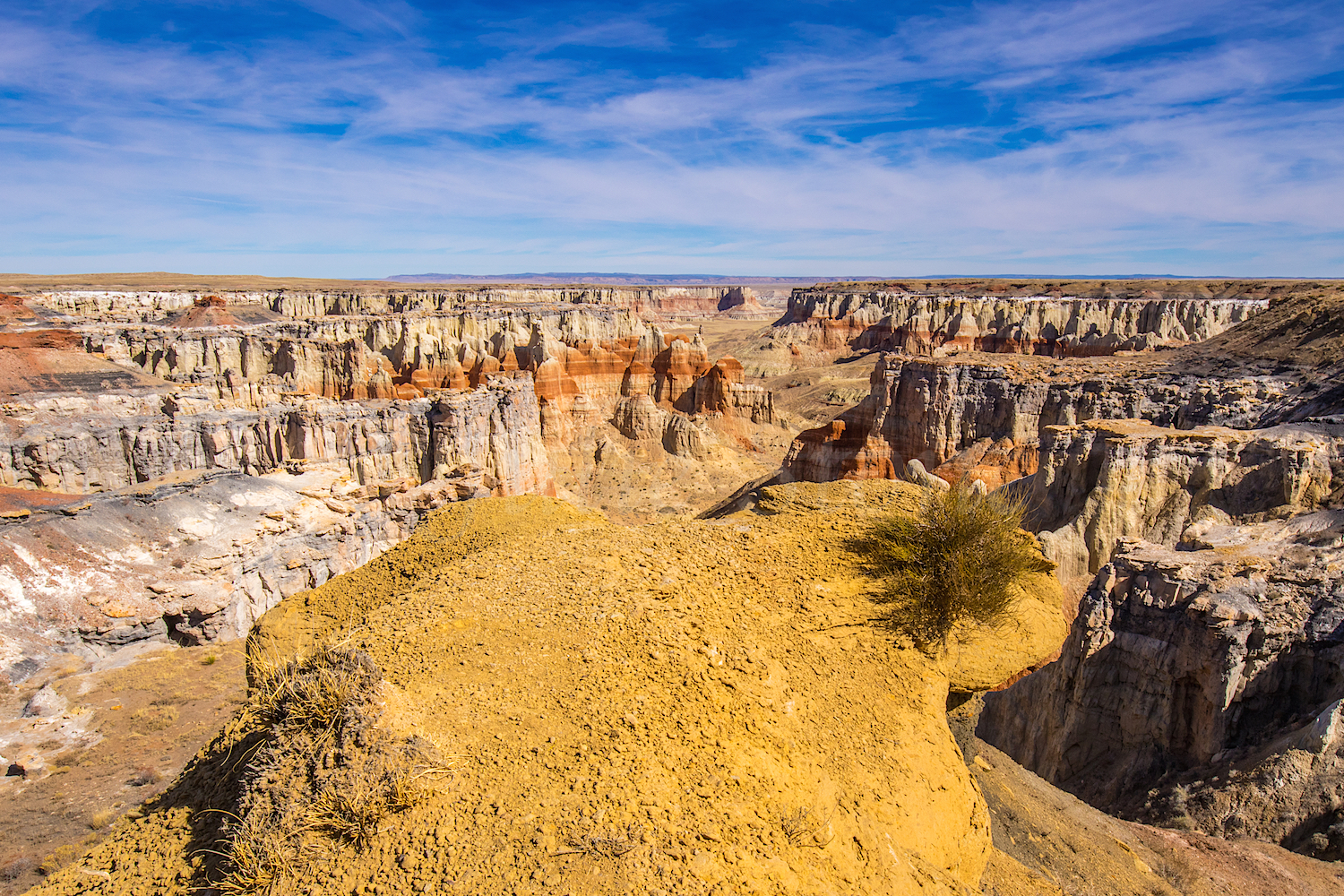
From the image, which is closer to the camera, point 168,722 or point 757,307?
point 168,722

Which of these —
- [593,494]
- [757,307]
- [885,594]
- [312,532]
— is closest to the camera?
[885,594]

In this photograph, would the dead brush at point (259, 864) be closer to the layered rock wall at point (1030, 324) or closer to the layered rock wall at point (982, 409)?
the layered rock wall at point (982, 409)

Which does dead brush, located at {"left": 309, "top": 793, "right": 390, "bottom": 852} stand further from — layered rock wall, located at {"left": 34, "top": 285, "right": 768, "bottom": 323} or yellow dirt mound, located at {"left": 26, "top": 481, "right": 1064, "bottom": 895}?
layered rock wall, located at {"left": 34, "top": 285, "right": 768, "bottom": 323}

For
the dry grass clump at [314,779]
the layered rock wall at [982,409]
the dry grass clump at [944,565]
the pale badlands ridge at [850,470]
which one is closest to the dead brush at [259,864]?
the dry grass clump at [314,779]

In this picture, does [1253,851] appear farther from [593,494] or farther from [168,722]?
[593,494]

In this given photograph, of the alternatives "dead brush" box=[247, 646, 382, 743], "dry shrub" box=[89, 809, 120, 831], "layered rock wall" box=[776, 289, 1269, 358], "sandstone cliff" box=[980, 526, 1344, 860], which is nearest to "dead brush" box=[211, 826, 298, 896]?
"dead brush" box=[247, 646, 382, 743]

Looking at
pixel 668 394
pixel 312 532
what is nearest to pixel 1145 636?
pixel 312 532
